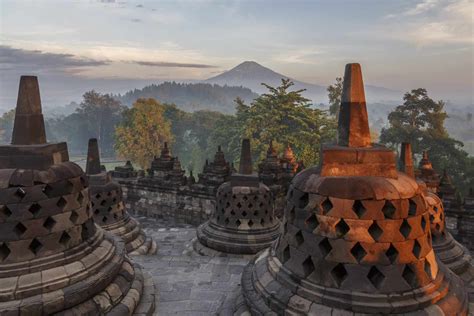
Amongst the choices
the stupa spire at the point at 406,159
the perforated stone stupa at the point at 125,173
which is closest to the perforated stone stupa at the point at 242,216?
the stupa spire at the point at 406,159

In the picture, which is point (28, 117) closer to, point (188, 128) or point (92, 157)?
point (92, 157)

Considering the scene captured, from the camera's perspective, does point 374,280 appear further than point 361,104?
No

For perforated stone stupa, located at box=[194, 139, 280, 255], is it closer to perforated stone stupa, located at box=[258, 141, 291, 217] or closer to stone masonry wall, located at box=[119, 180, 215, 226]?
perforated stone stupa, located at box=[258, 141, 291, 217]

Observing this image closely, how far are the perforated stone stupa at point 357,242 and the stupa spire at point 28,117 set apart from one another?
3.92 meters

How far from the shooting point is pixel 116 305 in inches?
199

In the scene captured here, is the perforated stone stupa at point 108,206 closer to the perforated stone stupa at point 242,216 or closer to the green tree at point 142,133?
the perforated stone stupa at point 242,216

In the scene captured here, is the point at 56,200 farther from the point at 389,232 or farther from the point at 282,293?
the point at 389,232

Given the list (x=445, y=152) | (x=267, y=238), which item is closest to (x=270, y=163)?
(x=267, y=238)

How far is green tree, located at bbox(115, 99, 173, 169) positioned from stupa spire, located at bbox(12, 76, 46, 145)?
128 feet

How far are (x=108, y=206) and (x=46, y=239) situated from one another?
21.0 feet

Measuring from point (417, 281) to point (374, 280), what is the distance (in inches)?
21.0

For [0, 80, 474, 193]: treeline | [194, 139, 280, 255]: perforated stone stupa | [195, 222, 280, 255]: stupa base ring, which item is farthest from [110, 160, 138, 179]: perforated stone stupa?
[0, 80, 474, 193]: treeline

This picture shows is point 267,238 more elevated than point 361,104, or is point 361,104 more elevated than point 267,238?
point 361,104

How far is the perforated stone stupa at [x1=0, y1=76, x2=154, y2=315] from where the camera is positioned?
4.50 meters
